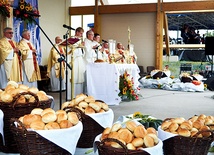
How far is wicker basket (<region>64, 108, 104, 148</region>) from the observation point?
8.02 ft

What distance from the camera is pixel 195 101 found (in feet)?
23.3

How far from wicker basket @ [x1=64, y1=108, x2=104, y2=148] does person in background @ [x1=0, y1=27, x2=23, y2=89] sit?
4462mm

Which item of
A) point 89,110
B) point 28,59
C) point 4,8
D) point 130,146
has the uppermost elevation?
point 4,8

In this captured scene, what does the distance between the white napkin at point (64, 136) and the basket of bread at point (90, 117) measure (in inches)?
13.9

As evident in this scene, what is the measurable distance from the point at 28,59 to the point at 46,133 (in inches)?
218

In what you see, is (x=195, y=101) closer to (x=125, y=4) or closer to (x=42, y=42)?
(x=42, y=42)

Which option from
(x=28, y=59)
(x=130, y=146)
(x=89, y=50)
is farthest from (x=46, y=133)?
(x=28, y=59)

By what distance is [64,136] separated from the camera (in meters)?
2.01

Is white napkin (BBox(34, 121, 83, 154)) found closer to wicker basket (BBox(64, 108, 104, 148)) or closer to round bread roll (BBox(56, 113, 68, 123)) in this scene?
round bread roll (BBox(56, 113, 68, 123))

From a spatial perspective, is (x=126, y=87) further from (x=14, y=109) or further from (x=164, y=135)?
(x=164, y=135)

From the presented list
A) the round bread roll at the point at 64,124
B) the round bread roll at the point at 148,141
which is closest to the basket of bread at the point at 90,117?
the round bread roll at the point at 64,124

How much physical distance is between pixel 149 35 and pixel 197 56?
392 centimetres

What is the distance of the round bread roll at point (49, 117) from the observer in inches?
81.4

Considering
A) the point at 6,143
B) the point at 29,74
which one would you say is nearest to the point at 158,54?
the point at 29,74
